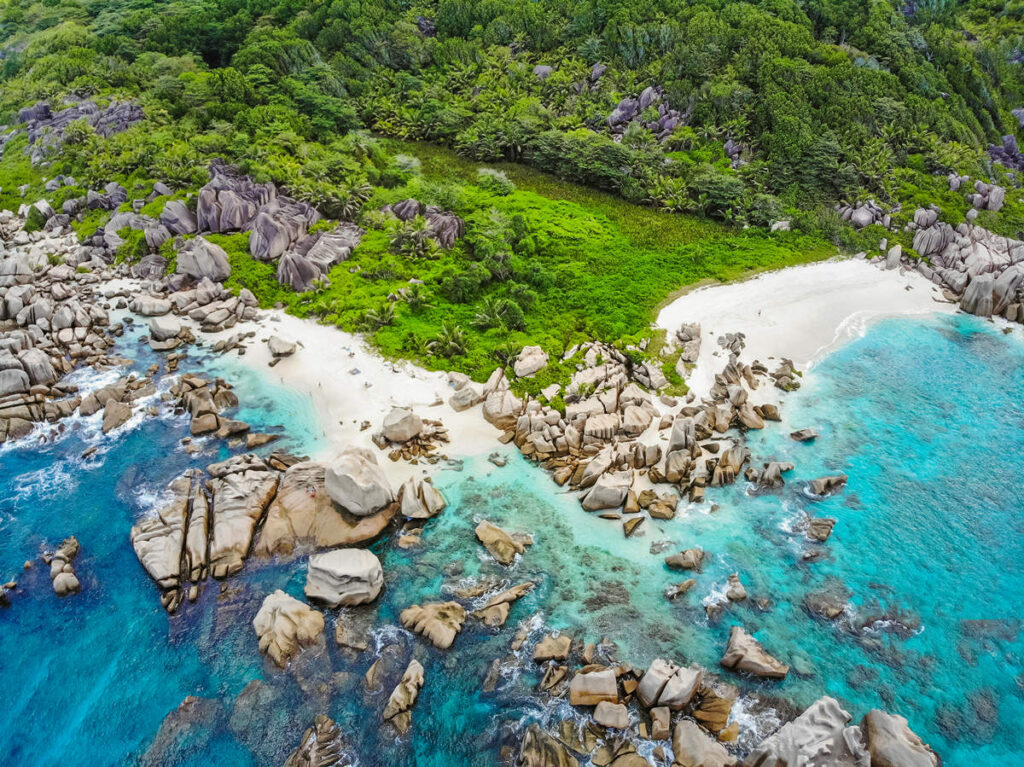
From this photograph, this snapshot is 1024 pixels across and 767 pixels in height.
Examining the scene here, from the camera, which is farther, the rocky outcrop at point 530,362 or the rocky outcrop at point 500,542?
the rocky outcrop at point 530,362

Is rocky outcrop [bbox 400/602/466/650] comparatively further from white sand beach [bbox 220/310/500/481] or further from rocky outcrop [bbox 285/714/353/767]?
white sand beach [bbox 220/310/500/481]

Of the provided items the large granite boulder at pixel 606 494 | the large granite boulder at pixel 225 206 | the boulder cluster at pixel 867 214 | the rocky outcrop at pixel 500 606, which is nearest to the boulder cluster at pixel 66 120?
the large granite boulder at pixel 225 206

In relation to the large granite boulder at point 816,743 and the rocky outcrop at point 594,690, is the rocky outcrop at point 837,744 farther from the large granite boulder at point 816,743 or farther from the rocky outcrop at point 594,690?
the rocky outcrop at point 594,690

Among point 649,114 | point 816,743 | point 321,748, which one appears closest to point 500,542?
point 321,748

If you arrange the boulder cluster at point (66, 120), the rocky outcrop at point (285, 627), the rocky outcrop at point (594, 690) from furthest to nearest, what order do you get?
the boulder cluster at point (66, 120), the rocky outcrop at point (285, 627), the rocky outcrop at point (594, 690)

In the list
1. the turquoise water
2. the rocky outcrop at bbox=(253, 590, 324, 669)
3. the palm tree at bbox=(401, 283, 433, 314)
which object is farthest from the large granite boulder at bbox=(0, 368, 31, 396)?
the palm tree at bbox=(401, 283, 433, 314)

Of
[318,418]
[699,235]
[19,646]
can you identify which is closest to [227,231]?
[318,418]
